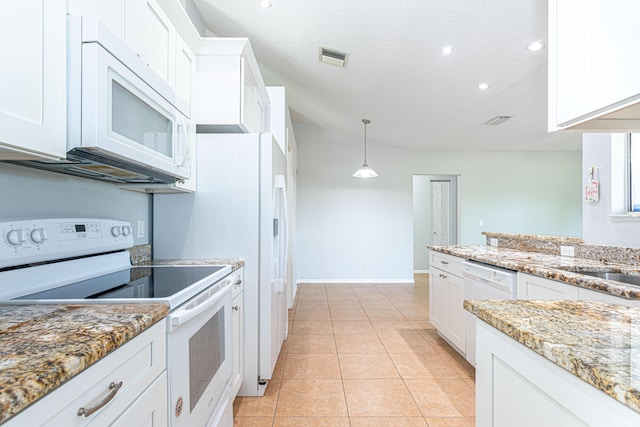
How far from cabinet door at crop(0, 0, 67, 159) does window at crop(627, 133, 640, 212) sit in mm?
2999

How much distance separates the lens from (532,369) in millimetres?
747

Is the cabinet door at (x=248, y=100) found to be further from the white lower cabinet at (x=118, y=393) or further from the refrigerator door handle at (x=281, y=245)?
the white lower cabinet at (x=118, y=393)

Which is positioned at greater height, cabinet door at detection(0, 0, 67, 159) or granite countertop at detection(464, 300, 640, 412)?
cabinet door at detection(0, 0, 67, 159)

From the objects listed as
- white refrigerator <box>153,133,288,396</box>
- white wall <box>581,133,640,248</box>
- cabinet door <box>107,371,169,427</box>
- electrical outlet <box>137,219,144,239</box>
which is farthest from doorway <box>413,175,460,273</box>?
cabinet door <box>107,371,169,427</box>

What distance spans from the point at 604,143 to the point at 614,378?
231 centimetres

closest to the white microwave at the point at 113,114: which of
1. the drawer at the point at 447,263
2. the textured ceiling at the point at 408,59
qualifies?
the textured ceiling at the point at 408,59

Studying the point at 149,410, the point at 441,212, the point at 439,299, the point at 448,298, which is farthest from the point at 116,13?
the point at 441,212

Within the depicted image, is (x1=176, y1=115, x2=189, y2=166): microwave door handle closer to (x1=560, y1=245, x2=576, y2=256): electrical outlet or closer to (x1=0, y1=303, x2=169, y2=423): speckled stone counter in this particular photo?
(x1=0, y1=303, x2=169, y2=423): speckled stone counter

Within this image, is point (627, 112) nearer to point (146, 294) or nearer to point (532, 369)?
point (532, 369)

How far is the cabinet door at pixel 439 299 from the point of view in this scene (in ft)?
9.38

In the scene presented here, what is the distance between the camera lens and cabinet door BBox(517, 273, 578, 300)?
1602mm

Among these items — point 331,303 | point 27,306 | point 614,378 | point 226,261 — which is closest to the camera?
point 614,378

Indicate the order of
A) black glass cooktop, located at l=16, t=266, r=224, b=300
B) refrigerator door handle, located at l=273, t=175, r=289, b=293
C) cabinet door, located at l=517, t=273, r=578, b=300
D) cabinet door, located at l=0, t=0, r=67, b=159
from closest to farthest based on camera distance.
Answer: cabinet door, located at l=0, t=0, r=67, b=159, black glass cooktop, located at l=16, t=266, r=224, b=300, cabinet door, located at l=517, t=273, r=578, b=300, refrigerator door handle, located at l=273, t=175, r=289, b=293

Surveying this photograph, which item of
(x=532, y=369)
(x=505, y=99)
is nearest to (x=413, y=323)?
(x=505, y=99)
